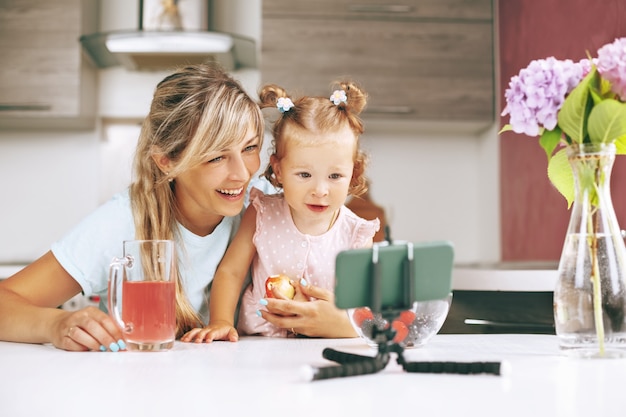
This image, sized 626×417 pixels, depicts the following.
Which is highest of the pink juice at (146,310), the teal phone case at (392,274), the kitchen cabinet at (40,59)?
the kitchen cabinet at (40,59)

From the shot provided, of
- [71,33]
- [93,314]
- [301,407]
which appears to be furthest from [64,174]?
[301,407]

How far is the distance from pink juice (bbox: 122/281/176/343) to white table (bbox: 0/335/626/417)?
0.11 feet

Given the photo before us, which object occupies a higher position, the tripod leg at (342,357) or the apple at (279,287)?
the apple at (279,287)

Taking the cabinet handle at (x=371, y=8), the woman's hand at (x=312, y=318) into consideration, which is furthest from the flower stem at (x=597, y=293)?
the cabinet handle at (x=371, y=8)

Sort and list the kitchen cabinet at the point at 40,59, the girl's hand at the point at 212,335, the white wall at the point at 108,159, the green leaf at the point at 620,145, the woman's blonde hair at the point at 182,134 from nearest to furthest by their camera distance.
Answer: the green leaf at the point at 620,145, the girl's hand at the point at 212,335, the woman's blonde hair at the point at 182,134, the kitchen cabinet at the point at 40,59, the white wall at the point at 108,159

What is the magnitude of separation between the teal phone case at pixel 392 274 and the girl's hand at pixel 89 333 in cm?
42

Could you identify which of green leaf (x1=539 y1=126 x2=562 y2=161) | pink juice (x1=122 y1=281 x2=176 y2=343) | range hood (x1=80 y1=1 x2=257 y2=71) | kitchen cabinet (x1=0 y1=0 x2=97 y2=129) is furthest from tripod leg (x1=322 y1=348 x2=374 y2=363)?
kitchen cabinet (x1=0 y1=0 x2=97 y2=129)

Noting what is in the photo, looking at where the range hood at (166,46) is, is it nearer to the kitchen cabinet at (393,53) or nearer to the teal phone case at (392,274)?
the kitchen cabinet at (393,53)

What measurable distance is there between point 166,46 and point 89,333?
2.31 meters

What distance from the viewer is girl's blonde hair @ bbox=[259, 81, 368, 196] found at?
1.51 metres

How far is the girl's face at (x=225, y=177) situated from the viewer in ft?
4.78

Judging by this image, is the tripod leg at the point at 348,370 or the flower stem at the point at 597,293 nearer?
the tripod leg at the point at 348,370

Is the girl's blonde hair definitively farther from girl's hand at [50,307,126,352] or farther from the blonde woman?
girl's hand at [50,307,126,352]

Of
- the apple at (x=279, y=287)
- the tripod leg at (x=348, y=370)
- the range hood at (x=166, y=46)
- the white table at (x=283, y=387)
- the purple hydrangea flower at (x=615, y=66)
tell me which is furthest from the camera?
the range hood at (x=166, y=46)
